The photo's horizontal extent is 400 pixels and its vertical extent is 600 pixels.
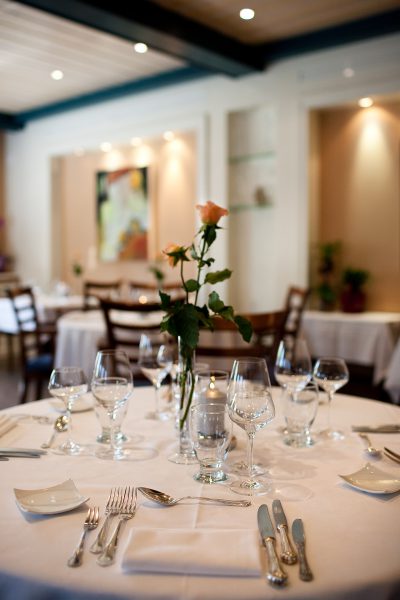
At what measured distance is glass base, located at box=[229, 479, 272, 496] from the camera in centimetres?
115

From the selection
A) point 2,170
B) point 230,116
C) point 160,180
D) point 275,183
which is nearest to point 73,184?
point 2,170

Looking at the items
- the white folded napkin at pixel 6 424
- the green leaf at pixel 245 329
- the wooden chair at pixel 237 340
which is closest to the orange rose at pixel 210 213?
the green leaf at pixel 245 329

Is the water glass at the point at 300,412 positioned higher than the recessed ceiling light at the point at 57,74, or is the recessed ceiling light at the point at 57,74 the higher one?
the recessed ceiling light at the point at 57,74

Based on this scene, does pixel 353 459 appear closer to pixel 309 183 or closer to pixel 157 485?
pixel 157 485

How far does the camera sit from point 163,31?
438 centimetres

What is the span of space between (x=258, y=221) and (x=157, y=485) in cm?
471

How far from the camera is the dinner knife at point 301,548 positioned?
0.84m

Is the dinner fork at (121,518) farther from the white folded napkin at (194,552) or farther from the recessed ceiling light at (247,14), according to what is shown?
the recessed ceiling light at (247,14)

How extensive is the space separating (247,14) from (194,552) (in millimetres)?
4460

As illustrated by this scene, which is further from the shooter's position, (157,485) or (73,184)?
(73,184)

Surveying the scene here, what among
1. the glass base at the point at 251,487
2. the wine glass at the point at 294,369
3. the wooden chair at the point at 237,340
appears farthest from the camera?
the wooden chair at the point at 237,340

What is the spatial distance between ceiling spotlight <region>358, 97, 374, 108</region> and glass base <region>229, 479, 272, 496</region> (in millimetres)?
4405

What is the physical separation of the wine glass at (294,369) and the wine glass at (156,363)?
320mm

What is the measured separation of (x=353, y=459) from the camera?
53.2 inches
